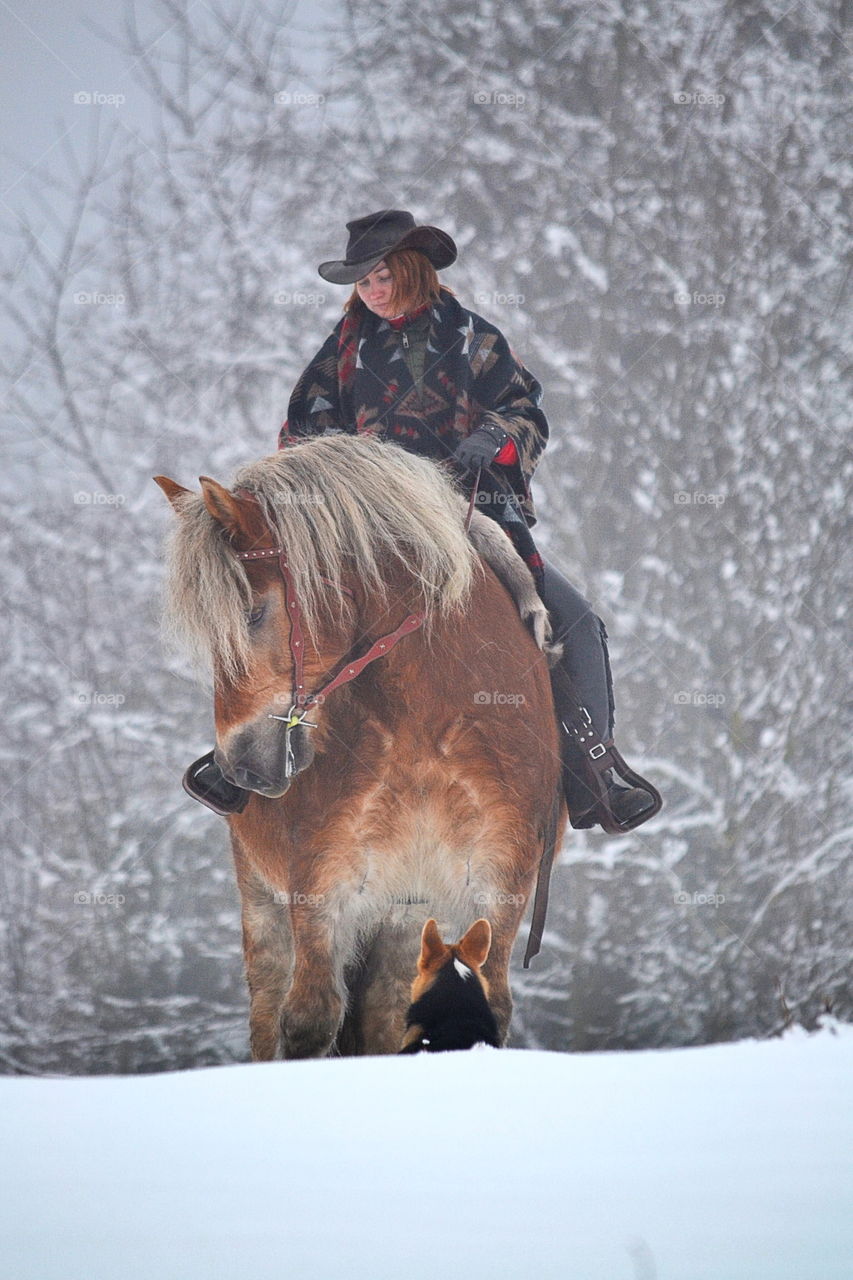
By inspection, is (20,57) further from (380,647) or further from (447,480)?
(380,647)

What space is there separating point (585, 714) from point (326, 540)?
0.74 m

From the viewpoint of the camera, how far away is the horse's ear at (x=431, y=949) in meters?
2.32

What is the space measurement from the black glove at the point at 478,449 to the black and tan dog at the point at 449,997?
922 millimetres

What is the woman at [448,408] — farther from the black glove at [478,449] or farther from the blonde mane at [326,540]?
the blonde mane at [326,540]

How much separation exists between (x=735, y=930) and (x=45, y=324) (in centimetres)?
233

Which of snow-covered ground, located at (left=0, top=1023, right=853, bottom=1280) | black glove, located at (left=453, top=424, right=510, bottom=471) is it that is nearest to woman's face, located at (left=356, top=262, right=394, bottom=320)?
black glove, located at (left=453, top=424, right=510, bottom=471)

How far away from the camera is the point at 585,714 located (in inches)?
105

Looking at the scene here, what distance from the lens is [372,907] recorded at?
239 cm

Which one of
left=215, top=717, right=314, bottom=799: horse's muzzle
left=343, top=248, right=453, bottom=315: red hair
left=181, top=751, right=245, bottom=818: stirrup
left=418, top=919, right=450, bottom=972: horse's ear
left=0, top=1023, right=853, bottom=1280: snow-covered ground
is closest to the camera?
left=0, top=1023, right=853, bottom=1280: snow-covered ground

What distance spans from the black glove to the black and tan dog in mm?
922

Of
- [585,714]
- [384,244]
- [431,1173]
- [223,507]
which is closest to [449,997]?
[431,1173]

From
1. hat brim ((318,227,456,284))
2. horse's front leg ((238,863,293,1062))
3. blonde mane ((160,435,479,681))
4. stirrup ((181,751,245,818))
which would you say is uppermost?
hat brim ((318,227,456,284))

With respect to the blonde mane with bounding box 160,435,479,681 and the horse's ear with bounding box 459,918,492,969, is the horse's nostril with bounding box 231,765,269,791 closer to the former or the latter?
the blonde mane with bounding box 160,435,479,681

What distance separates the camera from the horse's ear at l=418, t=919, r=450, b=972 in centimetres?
232
